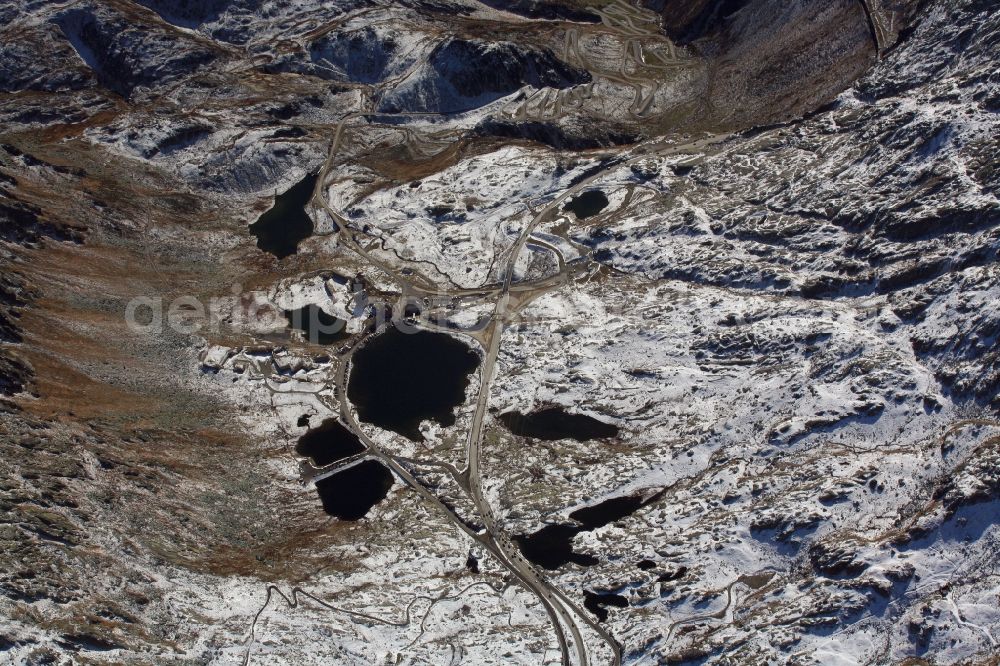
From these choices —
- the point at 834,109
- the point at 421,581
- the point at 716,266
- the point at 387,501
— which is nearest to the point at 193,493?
the point at 387,501

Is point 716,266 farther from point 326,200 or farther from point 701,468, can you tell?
point 326,200

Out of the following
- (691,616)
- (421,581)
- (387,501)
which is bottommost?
(691,616)

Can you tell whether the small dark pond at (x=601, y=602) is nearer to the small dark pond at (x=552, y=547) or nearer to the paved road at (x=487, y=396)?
the paved road at (x=487, y=396)

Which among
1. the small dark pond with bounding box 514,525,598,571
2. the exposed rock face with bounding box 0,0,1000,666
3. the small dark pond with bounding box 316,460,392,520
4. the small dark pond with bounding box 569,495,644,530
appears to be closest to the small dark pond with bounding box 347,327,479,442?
the exposed rock face with bounding box 0,0,1000,666

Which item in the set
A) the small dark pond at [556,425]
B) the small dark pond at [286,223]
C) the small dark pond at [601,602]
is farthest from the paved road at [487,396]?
the small dark pond at [556,425]

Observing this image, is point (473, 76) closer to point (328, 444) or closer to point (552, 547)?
point (328, 444)

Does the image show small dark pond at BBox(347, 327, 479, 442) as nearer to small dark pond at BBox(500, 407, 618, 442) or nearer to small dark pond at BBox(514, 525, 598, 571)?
small dark pond at BBox(500, 407, 618, 442)
